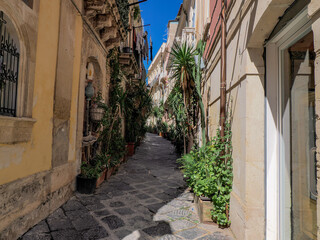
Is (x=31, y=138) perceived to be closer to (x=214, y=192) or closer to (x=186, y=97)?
(x=214, y=192)

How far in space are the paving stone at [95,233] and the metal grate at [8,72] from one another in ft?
6.00

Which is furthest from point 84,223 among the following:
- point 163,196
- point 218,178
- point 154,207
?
point 218,178

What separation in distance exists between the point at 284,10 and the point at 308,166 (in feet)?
4.95

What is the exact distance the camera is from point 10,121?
2469 millimetres

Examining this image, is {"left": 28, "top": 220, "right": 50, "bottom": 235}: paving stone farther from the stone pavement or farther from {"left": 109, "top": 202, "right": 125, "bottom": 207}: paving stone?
{"left": 109, "top": 202, "right": 125, "bottom": 207}: paving stone

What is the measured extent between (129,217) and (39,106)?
219 cm

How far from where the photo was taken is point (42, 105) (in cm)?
315

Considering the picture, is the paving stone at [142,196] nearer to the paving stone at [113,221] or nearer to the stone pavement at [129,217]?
the stone pavement at [129,217]

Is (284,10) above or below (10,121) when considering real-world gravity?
above

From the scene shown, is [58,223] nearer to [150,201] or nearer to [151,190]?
[150,201]

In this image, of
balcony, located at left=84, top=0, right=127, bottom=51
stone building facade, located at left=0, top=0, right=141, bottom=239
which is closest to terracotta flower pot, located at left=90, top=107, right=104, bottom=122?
stone building facade, located at left=0, top=0, right=141, bottom=239

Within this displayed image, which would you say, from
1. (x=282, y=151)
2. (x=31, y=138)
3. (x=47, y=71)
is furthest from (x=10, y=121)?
(x=282, y=151)

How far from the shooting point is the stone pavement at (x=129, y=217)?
2.78 m

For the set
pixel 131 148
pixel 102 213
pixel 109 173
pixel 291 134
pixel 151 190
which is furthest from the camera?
pixel 131 148
